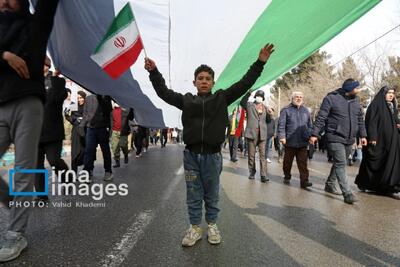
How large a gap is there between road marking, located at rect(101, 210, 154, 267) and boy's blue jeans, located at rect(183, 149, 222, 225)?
615mm

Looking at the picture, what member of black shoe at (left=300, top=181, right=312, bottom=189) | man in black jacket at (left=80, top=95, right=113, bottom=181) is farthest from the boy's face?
black shoe at (left=300, top=181, right=312, bottom=189)

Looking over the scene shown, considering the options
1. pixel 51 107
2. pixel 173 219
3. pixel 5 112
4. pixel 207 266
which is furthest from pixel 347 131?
pixel 5 112

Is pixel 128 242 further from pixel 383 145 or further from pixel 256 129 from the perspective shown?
pixel 383 145

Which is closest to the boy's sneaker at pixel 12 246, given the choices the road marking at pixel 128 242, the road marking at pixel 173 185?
the road marking at pixel 128 242

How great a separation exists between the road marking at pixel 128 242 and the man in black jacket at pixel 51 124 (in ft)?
4.88

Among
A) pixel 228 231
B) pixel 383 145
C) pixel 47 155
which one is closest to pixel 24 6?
pixel 47 155

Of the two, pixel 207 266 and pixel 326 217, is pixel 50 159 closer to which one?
pixel 207 266

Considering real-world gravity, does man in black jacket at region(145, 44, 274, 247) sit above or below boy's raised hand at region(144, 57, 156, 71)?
below

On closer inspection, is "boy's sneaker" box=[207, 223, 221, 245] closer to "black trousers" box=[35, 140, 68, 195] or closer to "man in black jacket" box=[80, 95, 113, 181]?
"black trousers" box=[35, 140, 68, 195]

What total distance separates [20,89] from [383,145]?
6.04m

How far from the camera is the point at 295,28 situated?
12.1 feet

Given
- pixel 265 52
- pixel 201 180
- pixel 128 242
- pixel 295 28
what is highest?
pixel 295 28

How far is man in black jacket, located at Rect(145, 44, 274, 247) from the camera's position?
3.33 meters

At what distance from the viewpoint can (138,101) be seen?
567 cm
